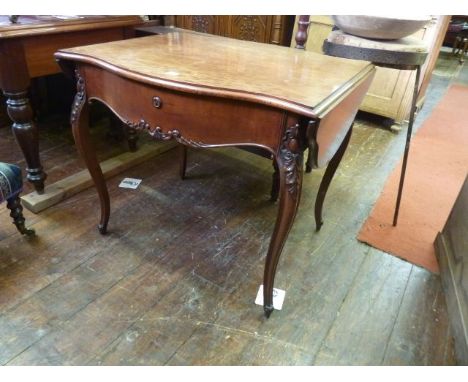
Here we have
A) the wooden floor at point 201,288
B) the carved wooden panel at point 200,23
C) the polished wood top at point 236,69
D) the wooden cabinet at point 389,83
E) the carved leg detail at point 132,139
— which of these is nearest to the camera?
the polished wood top at point 236,69

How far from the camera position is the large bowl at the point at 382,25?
0.97 meters

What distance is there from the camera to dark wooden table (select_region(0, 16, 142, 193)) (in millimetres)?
1104

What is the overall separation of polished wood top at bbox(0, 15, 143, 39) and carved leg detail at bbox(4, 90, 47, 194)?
20 cm

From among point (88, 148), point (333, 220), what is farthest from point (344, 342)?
point (88, 148)

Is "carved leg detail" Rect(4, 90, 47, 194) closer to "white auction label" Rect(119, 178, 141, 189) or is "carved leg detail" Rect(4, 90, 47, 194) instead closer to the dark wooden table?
the dark wooden table

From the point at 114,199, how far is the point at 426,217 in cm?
138

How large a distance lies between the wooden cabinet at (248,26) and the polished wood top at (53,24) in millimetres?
1091

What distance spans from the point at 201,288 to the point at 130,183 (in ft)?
2.33

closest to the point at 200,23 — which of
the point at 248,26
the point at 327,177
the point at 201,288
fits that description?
the point at 248,26

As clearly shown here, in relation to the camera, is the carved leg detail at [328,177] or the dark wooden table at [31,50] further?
the carved leg detail at [328,177]

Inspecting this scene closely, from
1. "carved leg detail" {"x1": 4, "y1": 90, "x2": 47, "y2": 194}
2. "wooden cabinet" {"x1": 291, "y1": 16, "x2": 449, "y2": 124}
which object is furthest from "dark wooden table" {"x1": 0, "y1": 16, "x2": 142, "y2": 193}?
"wooden cabinet" {"x1": 291, "y1": 16, "x2": 449, "y2": 124}

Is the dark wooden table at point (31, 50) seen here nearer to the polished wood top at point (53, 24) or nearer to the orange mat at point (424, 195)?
the polished wood top at point (53, 24)

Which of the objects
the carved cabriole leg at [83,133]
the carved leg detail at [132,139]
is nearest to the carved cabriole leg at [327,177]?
the carved cabriole leg at [83,133]

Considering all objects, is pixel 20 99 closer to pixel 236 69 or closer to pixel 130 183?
pixel 130 183
